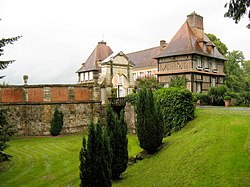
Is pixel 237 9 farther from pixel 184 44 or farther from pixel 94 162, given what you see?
pixel 184 44

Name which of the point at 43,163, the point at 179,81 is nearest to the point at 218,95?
the point at 179,81

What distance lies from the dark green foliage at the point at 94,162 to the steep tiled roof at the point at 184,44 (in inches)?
867

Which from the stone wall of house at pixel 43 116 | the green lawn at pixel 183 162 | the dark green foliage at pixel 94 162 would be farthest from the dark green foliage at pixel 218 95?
the dark green foliage at pixel 94 162

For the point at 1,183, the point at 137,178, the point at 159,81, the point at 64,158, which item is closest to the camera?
the point at 137,178

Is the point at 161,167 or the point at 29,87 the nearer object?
the point at 161,167

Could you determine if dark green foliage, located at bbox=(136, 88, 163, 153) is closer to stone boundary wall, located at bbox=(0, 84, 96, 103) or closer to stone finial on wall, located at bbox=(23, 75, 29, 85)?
stone boundary wall, located at bbox=(0, 84, 96, 103)

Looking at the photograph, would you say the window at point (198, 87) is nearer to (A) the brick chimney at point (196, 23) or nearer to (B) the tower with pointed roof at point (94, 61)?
(A) the brick chimney at point (196, 23)

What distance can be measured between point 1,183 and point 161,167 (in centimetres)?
667

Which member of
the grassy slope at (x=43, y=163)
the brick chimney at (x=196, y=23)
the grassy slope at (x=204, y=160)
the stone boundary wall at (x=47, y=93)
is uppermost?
the brick chimney at (x=196, y=23)

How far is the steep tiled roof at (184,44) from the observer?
28625mm

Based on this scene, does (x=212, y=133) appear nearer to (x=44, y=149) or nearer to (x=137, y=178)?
(x=137, y=178)

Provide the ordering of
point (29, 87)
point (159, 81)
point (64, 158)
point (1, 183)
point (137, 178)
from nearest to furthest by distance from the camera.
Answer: point (137, 178) → point (1, 183) → point (64, 158) → point (29, 87) → point (159, 81)

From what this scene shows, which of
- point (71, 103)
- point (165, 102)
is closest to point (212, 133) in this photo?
point (165, 102)

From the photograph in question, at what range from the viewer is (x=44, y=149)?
17.0m
